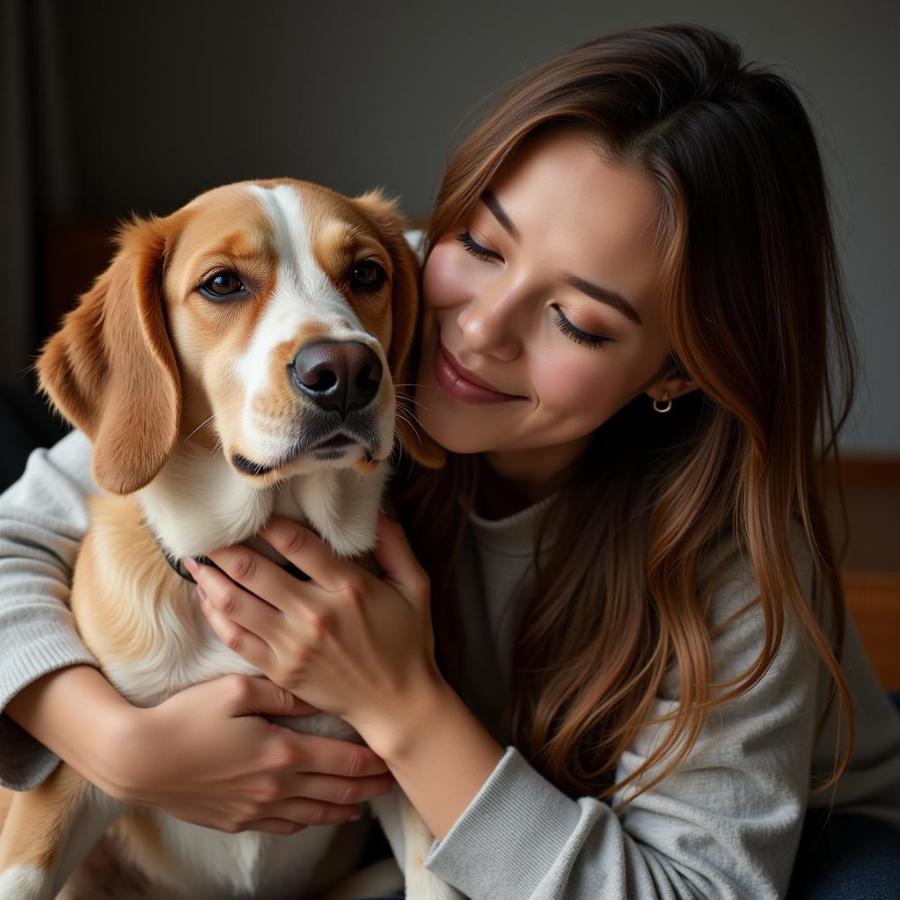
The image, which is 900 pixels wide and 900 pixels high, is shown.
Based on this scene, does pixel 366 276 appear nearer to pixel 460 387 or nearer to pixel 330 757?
pixel 460 387

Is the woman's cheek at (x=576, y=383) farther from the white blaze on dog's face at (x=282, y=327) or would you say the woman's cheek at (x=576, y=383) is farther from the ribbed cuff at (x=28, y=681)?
the ribbed cuff at (x=28, y=681)

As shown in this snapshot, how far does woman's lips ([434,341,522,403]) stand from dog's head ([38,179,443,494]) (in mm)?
81

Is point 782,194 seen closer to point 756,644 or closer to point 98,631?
point 756,644

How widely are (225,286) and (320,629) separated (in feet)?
1.52

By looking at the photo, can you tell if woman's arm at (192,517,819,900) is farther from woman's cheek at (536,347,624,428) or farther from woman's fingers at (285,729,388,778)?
woman's cheek at (536,347,624,428)

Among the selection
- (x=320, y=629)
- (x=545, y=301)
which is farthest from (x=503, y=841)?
(x=545, y=301)

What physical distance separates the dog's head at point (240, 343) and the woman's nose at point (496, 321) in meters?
0.13

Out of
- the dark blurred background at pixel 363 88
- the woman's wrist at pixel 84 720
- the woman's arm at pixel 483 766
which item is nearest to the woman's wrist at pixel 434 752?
the woman's arm at pixel 483 766

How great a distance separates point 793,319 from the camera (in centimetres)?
145

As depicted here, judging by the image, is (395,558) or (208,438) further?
(395,558)

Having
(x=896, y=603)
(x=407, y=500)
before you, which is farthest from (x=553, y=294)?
(x=896, y=603)

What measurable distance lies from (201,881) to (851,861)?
36.9 inches

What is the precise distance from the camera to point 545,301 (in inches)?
54.6

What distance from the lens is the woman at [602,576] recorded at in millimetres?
1365
